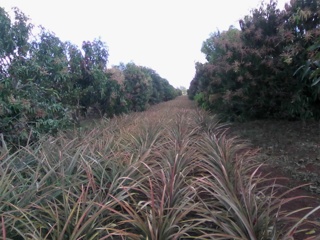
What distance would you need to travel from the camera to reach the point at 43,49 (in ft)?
21.9

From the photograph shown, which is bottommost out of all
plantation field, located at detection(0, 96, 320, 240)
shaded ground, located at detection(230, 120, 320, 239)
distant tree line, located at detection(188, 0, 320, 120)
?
shaded ground, located at detection(230, 120, 320, 239)

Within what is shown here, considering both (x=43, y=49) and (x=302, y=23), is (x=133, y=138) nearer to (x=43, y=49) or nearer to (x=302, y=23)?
(x=43, y=49)

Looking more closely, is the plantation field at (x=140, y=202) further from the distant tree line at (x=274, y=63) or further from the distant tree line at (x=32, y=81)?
the distant tree line at (x=274, y=63)

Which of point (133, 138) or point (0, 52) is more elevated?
point (0, 52)

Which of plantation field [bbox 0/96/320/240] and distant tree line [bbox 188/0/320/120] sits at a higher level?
distant tree line [bbox 188/0/320/120]

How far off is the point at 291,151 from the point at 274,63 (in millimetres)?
2517

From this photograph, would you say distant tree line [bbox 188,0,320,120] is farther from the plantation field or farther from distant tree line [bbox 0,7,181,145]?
distant tree line [bbox 0,7,181,145]

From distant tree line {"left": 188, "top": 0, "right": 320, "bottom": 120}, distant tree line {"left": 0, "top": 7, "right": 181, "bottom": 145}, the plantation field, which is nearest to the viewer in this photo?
the plantation field

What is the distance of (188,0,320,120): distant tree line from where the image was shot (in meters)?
6.61

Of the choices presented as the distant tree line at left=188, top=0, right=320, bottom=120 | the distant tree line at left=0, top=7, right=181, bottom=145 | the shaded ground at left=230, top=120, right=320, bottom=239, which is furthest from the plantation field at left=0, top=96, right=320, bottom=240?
the distant tree line at left=188, top=0, right=320, bottom=120

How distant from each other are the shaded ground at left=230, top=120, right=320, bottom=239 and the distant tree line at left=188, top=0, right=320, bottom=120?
477 mm

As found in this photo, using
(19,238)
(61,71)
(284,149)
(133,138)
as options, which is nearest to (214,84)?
(284,149)

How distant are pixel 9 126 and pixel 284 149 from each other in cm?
535

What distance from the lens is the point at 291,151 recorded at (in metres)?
5.50
